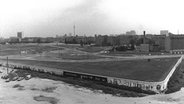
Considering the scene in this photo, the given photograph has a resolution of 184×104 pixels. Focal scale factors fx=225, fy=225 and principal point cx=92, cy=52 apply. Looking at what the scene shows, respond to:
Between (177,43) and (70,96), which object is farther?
(177,43)

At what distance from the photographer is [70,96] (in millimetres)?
36000

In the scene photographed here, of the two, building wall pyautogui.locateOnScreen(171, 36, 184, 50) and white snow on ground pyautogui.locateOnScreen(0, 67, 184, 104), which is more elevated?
building wall pyautogui.locateOnScreen(171, 36, 184, 50)

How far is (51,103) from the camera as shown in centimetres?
3222

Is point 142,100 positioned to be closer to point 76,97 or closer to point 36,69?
point 76,97

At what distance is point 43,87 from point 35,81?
607cm

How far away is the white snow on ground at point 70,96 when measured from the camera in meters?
32.7

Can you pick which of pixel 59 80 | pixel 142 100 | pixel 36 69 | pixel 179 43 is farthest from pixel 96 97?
pixel 179 43

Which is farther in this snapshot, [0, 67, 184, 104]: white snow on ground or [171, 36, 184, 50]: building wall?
[171, 36, 184, 50]: building wall

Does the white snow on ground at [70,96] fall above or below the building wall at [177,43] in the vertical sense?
below

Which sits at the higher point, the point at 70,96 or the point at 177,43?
the point at 177,43

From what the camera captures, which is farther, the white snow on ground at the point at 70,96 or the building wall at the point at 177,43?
the building wall at the point at 177,43

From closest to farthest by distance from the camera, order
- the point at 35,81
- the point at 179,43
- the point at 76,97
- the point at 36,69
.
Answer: the point at 76,97 < the point at 35,81 < the point at 36,69 < the point at 179,43

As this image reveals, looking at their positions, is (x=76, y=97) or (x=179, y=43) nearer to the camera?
(x=76, y=97)

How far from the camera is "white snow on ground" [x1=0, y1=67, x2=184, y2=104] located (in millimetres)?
32656
